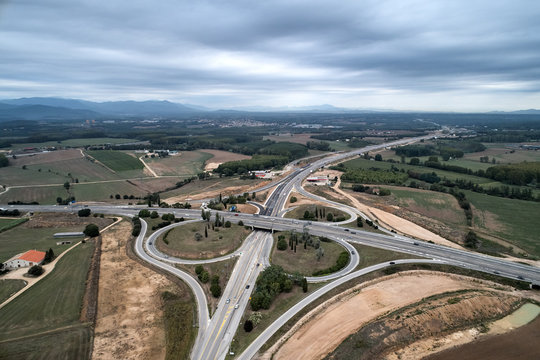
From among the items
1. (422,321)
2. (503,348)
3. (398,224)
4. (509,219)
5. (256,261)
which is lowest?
(503,348)

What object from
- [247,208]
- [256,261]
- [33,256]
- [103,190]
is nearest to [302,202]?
[247,208]

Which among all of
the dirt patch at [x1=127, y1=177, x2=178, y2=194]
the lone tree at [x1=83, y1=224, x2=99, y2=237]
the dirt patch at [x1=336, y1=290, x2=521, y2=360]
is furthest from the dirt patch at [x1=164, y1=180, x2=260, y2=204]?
the dirt patch at [x1=336, y1=290, x2=521, y2=360]

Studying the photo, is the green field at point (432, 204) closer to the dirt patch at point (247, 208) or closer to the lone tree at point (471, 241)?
the lone tree at point (471, 241)

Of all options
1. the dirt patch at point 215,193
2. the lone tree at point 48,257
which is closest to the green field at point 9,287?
the lone tree at point 48,257

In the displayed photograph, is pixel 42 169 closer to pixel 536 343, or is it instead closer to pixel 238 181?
pixel 238 181

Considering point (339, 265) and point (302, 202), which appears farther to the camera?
point (302, 202)

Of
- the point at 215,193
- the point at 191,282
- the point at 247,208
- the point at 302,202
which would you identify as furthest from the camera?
the point at 215,193

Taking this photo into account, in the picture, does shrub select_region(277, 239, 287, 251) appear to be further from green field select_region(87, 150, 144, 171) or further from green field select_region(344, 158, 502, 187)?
green field select_region(87, 150, 144, 171)

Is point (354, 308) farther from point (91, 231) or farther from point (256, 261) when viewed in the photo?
point (91, 231)
